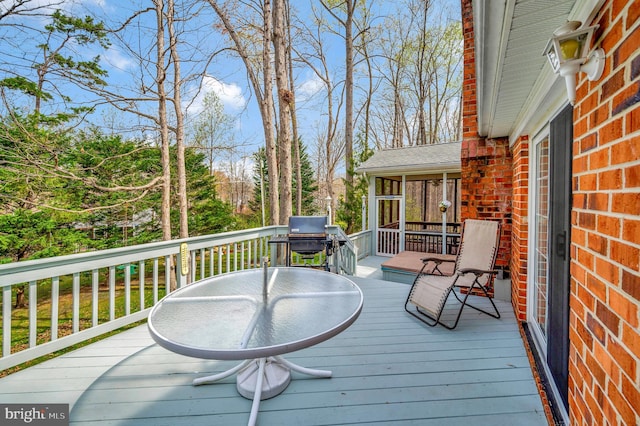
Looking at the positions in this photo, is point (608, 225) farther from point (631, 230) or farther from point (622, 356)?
point (622, 356)

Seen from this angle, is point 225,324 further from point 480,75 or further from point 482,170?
point 482,170

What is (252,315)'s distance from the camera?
5.90ft

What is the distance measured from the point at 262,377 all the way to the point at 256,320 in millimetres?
562

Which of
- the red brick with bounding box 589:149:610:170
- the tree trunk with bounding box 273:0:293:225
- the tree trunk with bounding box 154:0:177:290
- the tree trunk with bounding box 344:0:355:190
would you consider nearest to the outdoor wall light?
the red brick with bounding box 589:149:610:170

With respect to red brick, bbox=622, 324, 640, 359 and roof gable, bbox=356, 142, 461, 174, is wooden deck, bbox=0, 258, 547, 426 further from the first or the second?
roof gable, bbox=356, 142, 461, 174

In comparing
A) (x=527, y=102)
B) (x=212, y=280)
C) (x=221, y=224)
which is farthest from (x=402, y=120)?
(x=212, y=280)

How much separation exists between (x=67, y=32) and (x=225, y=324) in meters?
7.93

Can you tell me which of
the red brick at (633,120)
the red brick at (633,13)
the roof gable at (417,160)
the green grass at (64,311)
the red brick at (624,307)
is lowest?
the green grass at (64,311)

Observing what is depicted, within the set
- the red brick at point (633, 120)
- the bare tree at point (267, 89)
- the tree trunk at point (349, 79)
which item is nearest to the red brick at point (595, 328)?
the red brick at point (633, 120)

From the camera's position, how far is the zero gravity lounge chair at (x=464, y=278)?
3.11 meters

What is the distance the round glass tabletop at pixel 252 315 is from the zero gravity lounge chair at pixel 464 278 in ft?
4.32

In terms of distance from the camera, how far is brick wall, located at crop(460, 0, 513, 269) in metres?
4.04

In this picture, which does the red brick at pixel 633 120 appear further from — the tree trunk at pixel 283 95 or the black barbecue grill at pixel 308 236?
the tree trunk at pixel 283 95

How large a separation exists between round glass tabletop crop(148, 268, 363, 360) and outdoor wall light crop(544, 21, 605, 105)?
5.03ft
